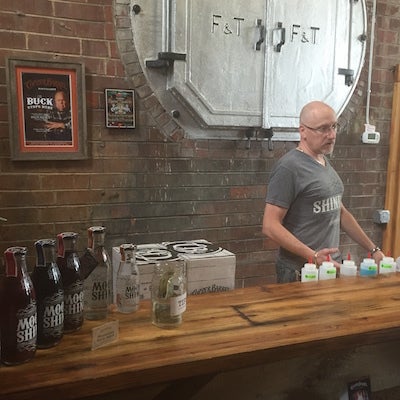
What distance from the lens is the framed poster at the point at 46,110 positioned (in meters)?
2.29

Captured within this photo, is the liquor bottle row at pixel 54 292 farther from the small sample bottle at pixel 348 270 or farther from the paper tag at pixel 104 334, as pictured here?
the small sample bottle at pixel 348 270

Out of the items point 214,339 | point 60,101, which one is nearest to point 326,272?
point 214,339

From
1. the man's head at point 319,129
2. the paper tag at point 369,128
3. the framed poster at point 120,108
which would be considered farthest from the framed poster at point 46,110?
the paper tag at point 369,128

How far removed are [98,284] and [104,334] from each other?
0.61 feet

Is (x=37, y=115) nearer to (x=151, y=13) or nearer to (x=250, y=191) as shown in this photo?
(x=151, y=13)

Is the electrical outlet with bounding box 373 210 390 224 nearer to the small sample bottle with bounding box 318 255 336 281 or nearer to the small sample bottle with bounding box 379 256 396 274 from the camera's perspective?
the small sample bottle with bounding box 379 256 396 274

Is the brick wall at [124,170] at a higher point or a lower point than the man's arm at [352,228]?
higher

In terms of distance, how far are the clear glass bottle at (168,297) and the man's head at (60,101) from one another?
4.64 ft

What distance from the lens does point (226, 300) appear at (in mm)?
1482

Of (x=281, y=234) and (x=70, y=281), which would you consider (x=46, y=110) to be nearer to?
(x=281, y=234)

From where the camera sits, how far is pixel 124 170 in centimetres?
257

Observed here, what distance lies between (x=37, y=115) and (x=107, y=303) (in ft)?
4.43

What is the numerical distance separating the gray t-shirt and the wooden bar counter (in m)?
0.67

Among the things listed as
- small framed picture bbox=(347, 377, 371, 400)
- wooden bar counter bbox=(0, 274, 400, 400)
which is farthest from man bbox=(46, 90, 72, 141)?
small framed picture bbox=(347, 377, 371, 400)
